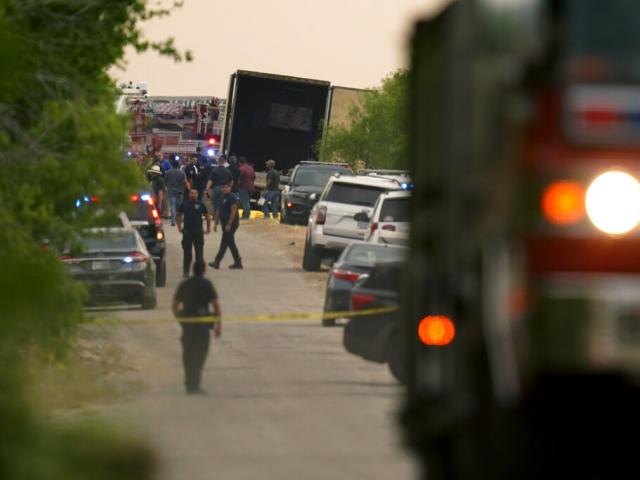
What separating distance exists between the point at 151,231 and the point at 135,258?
381 cm

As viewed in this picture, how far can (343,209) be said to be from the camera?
31.2 metres

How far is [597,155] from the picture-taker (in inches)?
176

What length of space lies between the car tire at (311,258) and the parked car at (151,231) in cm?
372

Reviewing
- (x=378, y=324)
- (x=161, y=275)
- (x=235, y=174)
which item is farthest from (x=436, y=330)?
(x=235, y=174)

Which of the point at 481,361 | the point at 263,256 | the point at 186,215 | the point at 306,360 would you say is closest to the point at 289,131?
the point at 263,256

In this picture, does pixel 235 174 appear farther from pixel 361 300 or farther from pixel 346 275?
pixel 361 300

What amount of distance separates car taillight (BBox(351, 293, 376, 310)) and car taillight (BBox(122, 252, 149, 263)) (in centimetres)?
634

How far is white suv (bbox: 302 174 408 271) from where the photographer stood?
3114 centimetres

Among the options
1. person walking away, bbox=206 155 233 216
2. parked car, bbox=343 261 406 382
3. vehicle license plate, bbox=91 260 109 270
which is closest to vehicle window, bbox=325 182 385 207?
person walking away, bbox=206 155 233 216

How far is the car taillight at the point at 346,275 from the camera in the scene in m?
22.4

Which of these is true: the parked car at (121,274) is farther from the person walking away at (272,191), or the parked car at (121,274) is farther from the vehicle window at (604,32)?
the vehicle window at (604,32)

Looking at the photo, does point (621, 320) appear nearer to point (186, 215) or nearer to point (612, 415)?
point (612, 415)

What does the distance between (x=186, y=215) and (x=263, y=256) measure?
20.9ft

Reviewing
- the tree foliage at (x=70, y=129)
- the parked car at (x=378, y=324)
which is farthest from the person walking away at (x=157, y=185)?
the tree foliage at (x=70, y=129)
